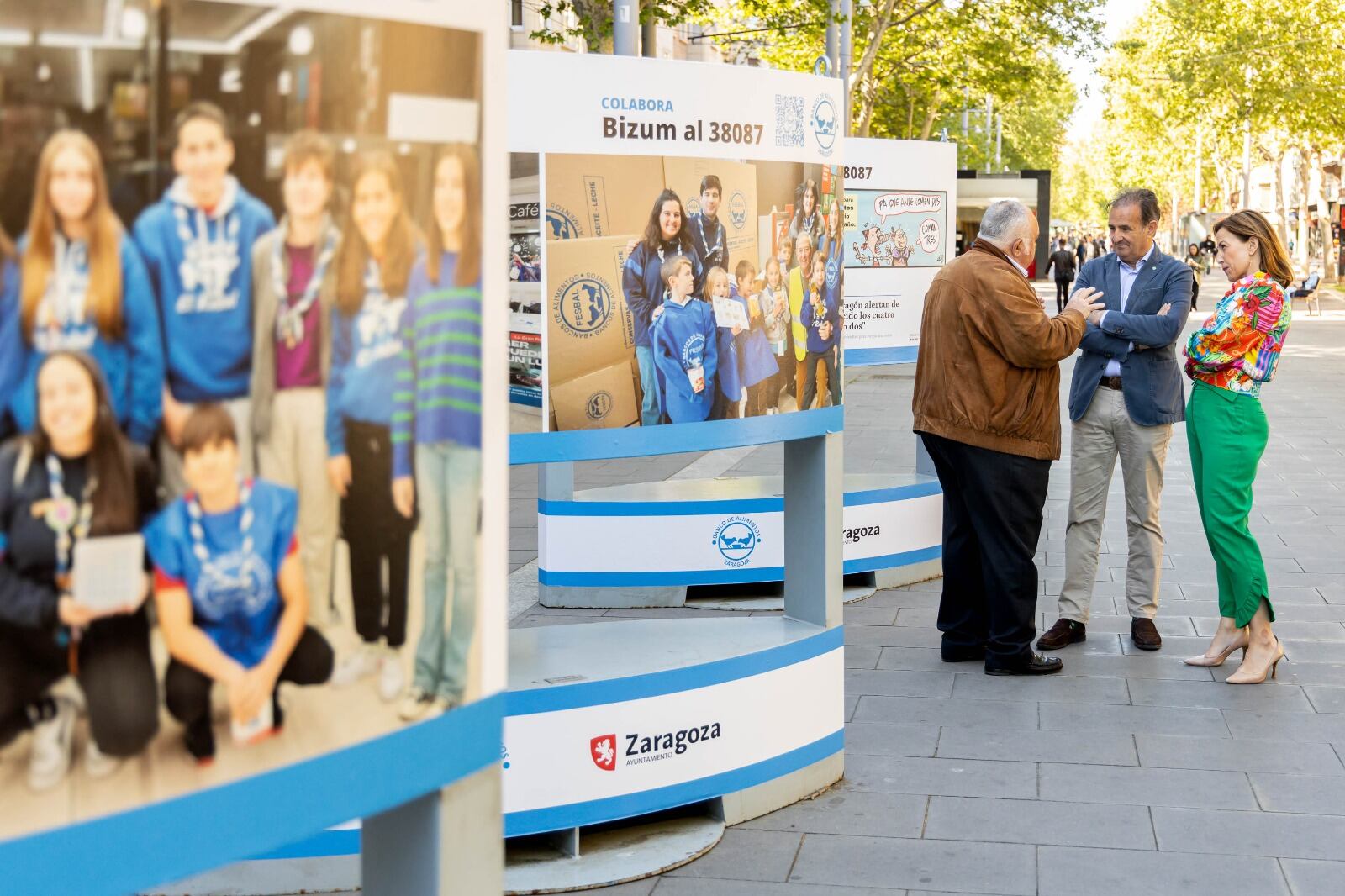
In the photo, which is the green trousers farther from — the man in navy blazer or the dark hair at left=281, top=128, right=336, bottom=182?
the dark hair at left=281, top=128, right=336, bottom=182

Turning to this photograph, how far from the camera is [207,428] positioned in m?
1.68

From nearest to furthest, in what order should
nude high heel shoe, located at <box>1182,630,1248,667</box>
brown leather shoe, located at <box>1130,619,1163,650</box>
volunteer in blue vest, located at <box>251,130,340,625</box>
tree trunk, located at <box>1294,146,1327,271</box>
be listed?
volunteer in blue vest, located at <box>251,130,340,625</box> → nude high heel shoe, located at <box>1182,630,1248,667</box> → brown leather shoe, located at <box>1130,619,1163,650</box> → tree trunk, located at <box>1294,146,1327,271</box>

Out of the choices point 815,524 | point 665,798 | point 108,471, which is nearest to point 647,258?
point 815,524

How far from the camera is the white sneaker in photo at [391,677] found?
1912 mm

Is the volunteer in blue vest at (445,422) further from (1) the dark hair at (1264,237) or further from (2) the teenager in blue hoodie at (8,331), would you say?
(1) the dark hair at (1264,237)

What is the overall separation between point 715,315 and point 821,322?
1.70ft

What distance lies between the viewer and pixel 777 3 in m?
28.2

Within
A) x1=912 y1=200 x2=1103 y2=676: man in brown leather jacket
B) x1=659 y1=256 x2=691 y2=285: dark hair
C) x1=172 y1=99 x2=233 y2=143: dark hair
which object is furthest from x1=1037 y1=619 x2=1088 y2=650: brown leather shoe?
x1=172 y1=99 x2=233 y2=143: dark hair

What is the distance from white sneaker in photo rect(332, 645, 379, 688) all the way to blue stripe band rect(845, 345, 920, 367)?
A: 24.6ft

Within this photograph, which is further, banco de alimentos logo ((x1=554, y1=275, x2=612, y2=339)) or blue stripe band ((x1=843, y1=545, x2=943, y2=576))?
blue stripe band ((x1=843, y1=545, x2=943, y2=576))

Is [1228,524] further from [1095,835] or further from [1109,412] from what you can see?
[1095,835]

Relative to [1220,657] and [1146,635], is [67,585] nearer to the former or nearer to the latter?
[1220,657]

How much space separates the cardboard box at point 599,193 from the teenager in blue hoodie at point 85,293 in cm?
271

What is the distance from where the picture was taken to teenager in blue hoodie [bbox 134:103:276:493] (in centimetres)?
162
